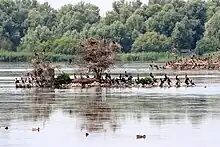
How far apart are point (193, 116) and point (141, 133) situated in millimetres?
5049

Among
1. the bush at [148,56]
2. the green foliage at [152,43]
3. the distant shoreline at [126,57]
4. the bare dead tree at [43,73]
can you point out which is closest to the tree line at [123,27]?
the green foliage at [152,43]

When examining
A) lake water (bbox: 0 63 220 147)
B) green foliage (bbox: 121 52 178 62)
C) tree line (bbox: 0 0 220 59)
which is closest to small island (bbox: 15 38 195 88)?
lake water (bbox: 0 63 220 147)

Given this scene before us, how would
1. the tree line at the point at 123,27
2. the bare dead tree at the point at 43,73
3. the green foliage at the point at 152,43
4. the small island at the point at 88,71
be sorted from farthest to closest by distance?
the green foliage at the point at 152,43 → the tree line at the point at 123,27 → the small island at the point at 88,71 → the bare dead tree at the point at 43,73

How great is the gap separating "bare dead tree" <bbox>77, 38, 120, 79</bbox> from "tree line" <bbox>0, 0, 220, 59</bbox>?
75.2 metres

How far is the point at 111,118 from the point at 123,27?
378 ft

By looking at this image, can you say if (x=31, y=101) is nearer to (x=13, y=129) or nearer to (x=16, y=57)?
(x=13, y=129)

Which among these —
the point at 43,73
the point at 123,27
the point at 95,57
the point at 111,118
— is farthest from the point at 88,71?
the point at 123,27

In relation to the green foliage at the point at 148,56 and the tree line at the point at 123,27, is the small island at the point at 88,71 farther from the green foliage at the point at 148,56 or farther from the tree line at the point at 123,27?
the tree line at the point at 123,27

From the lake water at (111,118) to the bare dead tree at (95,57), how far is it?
651cm

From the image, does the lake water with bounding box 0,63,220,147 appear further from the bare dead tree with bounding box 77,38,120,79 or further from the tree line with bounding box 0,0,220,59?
the tree line with bounding box 0,0,220,59

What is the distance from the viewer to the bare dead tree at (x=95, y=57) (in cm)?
5153

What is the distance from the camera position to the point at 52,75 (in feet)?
162

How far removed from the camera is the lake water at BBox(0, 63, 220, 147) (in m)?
24.0

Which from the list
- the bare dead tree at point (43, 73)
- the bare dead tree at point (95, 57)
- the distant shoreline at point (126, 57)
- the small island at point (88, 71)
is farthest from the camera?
the distant shoreline at point (126, 57)
